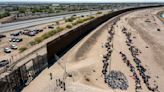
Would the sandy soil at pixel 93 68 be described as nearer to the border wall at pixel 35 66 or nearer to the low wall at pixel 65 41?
the border wall at pixel 35 66

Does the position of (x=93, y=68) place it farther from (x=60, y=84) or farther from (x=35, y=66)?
(x=35, y=66)

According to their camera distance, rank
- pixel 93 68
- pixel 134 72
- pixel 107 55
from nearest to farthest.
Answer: pixel 134 72 < pixel 93 68 < pixel 107 55

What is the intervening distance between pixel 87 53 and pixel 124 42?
14.7m

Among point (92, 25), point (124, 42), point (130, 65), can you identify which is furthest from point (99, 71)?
point (92, 25)

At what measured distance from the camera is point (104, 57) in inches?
1580

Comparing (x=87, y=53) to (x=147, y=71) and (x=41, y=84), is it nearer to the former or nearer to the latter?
(x=147, y=71)

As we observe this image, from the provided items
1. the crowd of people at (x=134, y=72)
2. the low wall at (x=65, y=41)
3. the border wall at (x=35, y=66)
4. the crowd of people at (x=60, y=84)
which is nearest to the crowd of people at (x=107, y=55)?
the crowd of people at (x=134, y=72)

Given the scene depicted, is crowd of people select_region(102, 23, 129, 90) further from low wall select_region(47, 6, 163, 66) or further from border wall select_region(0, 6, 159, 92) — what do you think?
border wall select_region(0, 6, 159, 92)

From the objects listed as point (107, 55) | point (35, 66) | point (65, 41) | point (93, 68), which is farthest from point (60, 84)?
point (65, 41)

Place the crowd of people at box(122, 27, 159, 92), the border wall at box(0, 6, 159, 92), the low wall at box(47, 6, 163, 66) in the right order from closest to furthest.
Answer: the border wall at box(0, 6, 159, 92), the crowd of people at box(122, 27, 159, 92), the low wall at box(47, 6, 163, 66)

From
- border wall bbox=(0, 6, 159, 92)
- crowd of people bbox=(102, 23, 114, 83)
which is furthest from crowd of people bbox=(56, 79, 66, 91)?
crowd of people bbox=(102, 23, 114, 83)

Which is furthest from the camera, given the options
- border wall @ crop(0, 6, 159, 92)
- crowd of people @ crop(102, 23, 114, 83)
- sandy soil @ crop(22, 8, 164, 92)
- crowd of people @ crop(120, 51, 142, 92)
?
crowd of people @ crop(102, 23, 114, 83)

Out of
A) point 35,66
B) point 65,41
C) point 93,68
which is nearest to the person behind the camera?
point 35,66

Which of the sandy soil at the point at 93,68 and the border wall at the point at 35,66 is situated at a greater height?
the border wall at the point at 35,66
